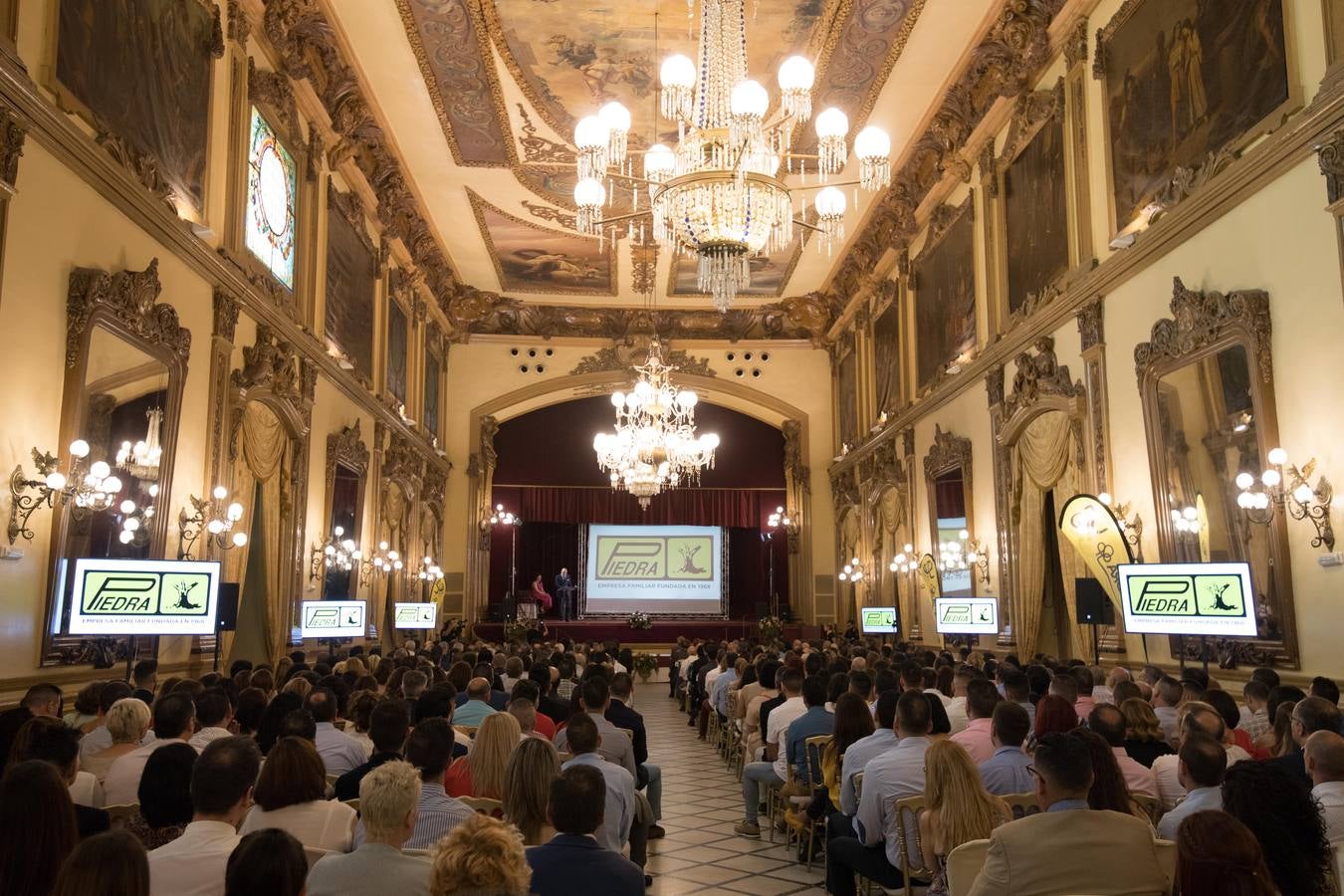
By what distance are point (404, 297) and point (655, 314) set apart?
6887 mm

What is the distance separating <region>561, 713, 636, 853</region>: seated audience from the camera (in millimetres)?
4875

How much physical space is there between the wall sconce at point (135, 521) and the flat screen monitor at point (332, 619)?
11.7 feet

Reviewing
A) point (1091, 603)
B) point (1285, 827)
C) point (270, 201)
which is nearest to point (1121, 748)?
point (1285, 827)

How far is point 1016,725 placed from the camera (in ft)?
16.1

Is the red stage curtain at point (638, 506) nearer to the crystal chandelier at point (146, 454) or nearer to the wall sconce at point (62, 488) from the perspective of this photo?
the crystal chandelier at point (146, 454)

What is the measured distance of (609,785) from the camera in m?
4.90

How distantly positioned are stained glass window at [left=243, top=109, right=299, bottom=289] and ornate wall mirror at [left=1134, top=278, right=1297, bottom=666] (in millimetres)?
9301

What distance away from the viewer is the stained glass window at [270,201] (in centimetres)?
1189

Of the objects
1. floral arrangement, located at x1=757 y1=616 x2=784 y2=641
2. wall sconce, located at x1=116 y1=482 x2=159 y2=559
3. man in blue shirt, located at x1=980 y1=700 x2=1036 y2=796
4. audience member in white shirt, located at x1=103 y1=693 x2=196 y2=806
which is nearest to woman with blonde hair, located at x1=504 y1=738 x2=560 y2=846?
audience member in white shirt, located at x1=103 y1=693 x2=196 y2=806

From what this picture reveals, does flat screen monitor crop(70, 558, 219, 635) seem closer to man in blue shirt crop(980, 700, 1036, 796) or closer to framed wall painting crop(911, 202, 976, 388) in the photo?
man in blue shirt crop(980, 700, 1036, 796)

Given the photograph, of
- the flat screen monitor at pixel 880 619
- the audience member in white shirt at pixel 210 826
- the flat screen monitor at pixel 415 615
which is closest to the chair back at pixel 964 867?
the audience member in white shirt at pixel 210 826

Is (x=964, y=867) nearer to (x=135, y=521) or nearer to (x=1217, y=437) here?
(x=1217, y=437)

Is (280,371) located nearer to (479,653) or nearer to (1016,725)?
(479,653)

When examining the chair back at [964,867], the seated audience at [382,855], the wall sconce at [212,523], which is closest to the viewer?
the seated audience at [382,855]
